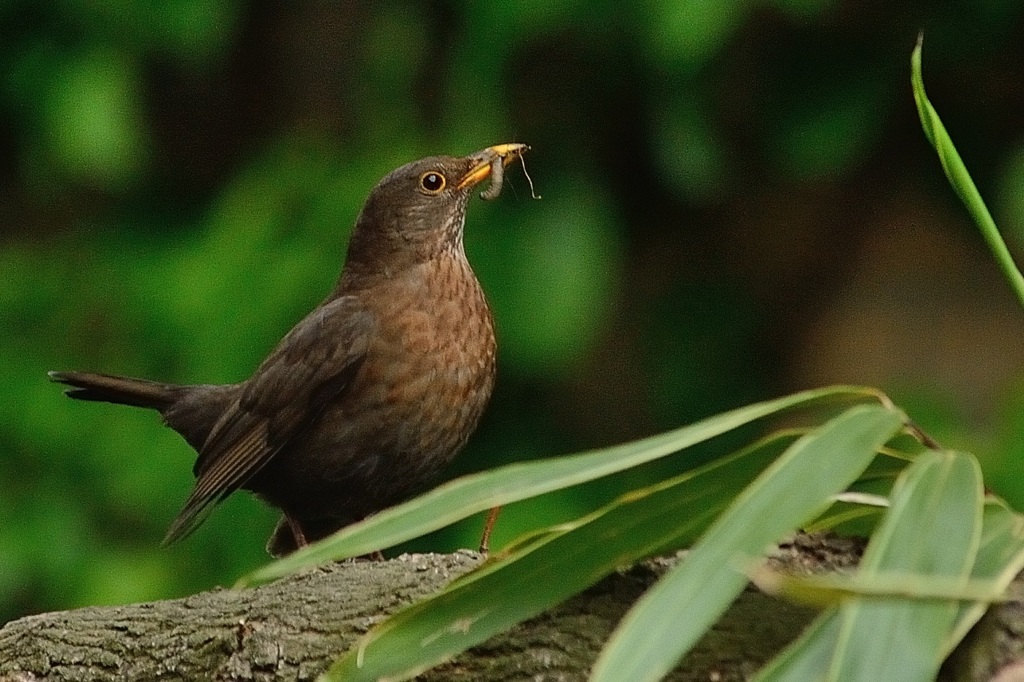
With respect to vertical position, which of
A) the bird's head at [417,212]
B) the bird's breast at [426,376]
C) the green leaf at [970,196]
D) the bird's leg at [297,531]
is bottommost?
the bird's leg at [297,531]

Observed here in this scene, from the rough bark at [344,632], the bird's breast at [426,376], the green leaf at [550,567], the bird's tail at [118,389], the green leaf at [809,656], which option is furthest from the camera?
the bird's tail at [118,389]

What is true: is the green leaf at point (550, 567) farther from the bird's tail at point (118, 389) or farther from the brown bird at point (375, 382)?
the bird's tail at point (118, 389)

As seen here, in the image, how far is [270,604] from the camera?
210 cm

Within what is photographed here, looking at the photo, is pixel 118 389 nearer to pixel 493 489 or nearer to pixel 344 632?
pixel 344 632

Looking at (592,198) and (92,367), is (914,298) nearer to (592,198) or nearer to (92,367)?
(592,198)

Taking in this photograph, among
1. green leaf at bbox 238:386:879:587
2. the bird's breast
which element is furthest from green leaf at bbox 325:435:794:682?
the bird's breast

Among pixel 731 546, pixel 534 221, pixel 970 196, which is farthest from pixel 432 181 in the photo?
pixel 731 546

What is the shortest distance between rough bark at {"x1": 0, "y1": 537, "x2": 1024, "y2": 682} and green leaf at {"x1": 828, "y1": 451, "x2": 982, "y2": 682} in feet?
0.41

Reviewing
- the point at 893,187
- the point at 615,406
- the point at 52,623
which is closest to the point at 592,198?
the point at 615,406

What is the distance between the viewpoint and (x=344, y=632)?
6.57 feet

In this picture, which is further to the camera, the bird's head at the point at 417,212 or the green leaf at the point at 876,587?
the bird's head at the point at 417,212

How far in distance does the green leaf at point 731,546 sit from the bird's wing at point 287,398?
1.38 metres

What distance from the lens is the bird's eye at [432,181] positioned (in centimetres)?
304

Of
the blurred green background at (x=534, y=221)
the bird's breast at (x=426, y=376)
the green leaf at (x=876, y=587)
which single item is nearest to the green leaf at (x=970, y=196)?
the green leaf at (x=876, y=587)
